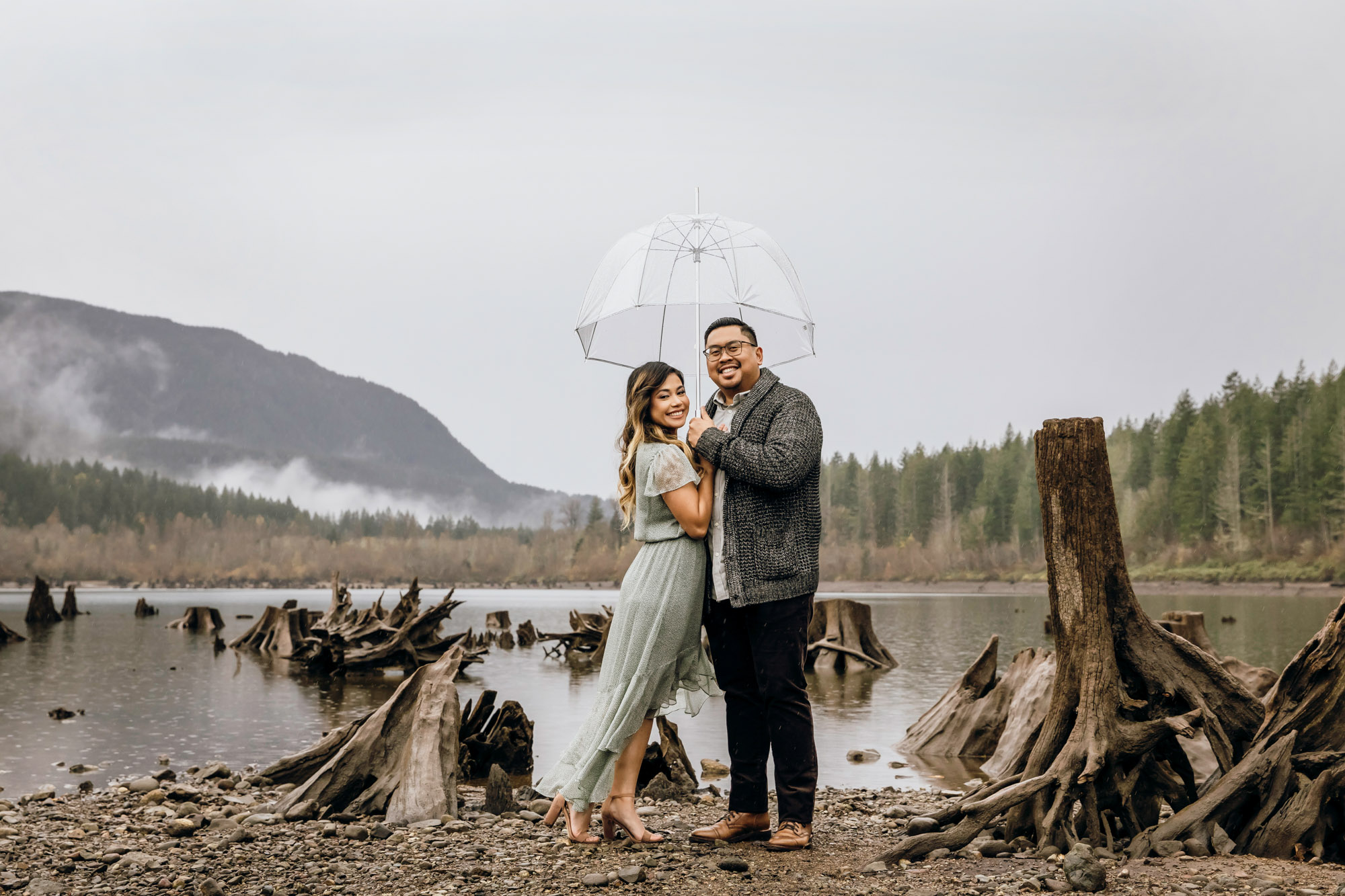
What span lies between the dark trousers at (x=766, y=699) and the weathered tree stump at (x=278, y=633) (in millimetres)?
20389

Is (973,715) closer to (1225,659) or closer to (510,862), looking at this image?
(1225,659)

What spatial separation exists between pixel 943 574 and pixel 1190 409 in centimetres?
2853

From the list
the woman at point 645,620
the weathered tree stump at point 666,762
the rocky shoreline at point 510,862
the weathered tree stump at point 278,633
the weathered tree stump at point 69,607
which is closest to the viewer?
the rocky shoreline at point 510,862

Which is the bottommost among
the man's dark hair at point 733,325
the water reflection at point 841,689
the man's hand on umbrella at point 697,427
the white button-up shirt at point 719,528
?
the water reflection at point 841,689

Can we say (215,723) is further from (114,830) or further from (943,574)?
(943,574)

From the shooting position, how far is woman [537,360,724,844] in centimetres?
547

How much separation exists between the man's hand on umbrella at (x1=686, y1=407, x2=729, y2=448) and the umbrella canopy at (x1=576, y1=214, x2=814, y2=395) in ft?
2.65

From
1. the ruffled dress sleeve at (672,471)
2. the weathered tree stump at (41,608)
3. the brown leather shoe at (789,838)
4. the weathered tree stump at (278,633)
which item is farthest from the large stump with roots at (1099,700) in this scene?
the weathered tree stump at (41,608)

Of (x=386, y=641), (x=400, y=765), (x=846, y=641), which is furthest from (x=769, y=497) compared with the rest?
(x=386, y=641)

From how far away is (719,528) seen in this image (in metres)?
5.37


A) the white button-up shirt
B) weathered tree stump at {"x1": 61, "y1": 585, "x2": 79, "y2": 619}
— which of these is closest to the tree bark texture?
the white button-up shirt

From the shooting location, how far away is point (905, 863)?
5172 millimetres

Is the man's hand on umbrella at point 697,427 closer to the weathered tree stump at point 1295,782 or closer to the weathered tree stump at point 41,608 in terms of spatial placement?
the weathered tree stump at point 1295,782

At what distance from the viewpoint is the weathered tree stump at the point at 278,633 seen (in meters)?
25.5
